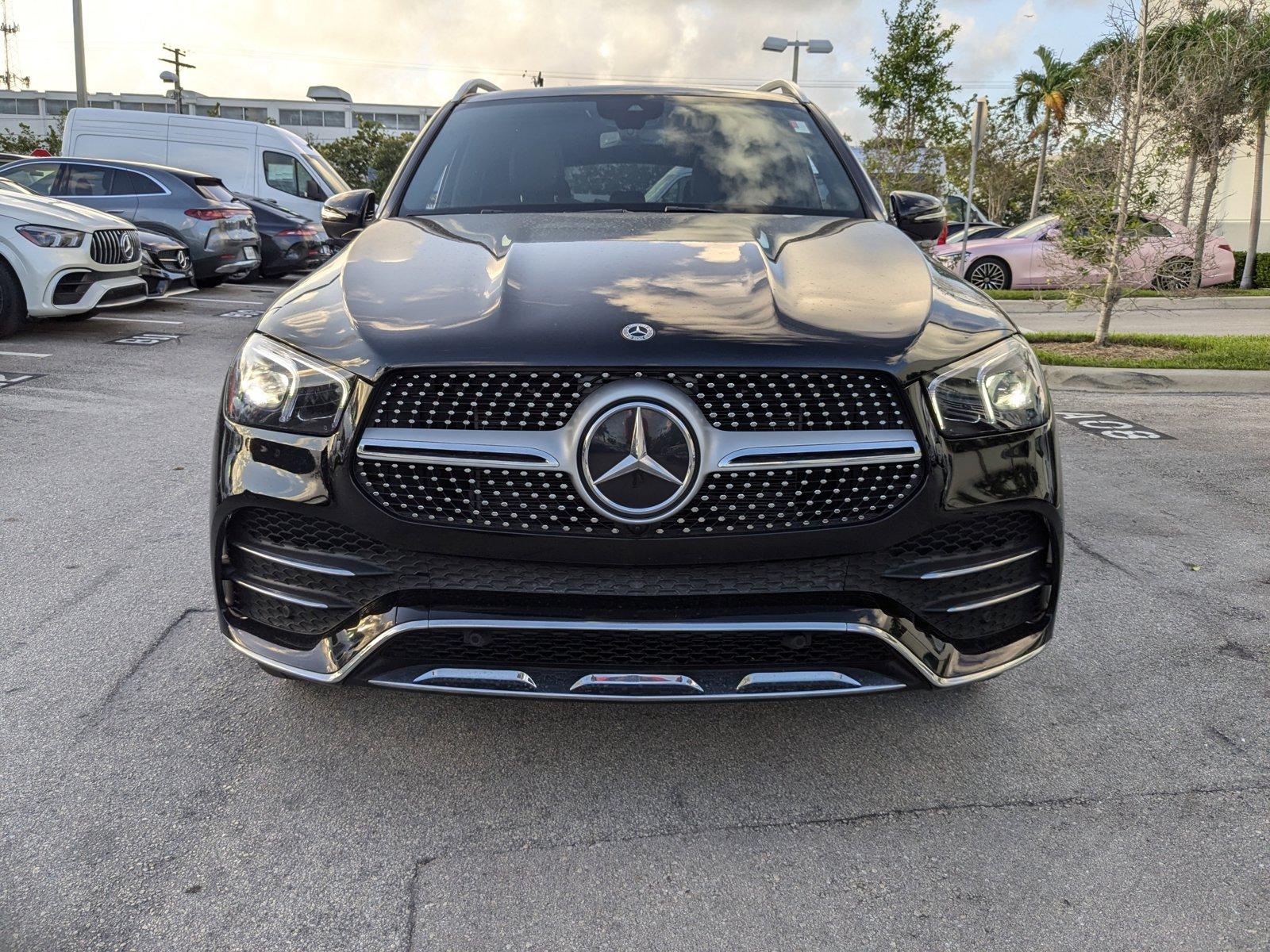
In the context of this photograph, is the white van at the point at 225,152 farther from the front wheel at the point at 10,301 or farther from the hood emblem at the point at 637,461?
the hood emblem at the point at 637,461

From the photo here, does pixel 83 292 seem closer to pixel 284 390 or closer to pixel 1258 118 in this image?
pixel 284 390

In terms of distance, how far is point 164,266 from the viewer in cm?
1171

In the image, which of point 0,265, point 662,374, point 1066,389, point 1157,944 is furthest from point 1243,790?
point 0,265

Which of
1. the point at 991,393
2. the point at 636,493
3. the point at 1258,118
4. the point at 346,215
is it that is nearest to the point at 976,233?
the point at 1258,118

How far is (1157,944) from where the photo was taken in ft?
6.47

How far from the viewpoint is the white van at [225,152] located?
678 inches

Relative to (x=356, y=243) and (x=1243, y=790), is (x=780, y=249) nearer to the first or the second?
(x=356, y=243)

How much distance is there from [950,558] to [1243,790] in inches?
38.4

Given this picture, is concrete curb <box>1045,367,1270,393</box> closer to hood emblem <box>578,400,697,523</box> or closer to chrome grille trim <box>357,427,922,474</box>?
chrome grille trim <box>357,427,922,474</box>

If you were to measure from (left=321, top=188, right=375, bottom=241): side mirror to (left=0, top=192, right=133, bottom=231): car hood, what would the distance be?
661 cm

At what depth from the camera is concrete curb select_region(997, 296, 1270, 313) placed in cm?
1381

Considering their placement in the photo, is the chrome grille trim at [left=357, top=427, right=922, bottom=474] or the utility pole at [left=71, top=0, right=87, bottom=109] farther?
the utility pole at [left=71, top=0, right=87, bottom=109]

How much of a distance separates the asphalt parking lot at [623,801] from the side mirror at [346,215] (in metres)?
1.33

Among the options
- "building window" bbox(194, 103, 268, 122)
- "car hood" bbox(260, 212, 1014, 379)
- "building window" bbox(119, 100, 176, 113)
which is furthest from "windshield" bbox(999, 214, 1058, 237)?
"building window" bbox(194, 103, 268, 122)
